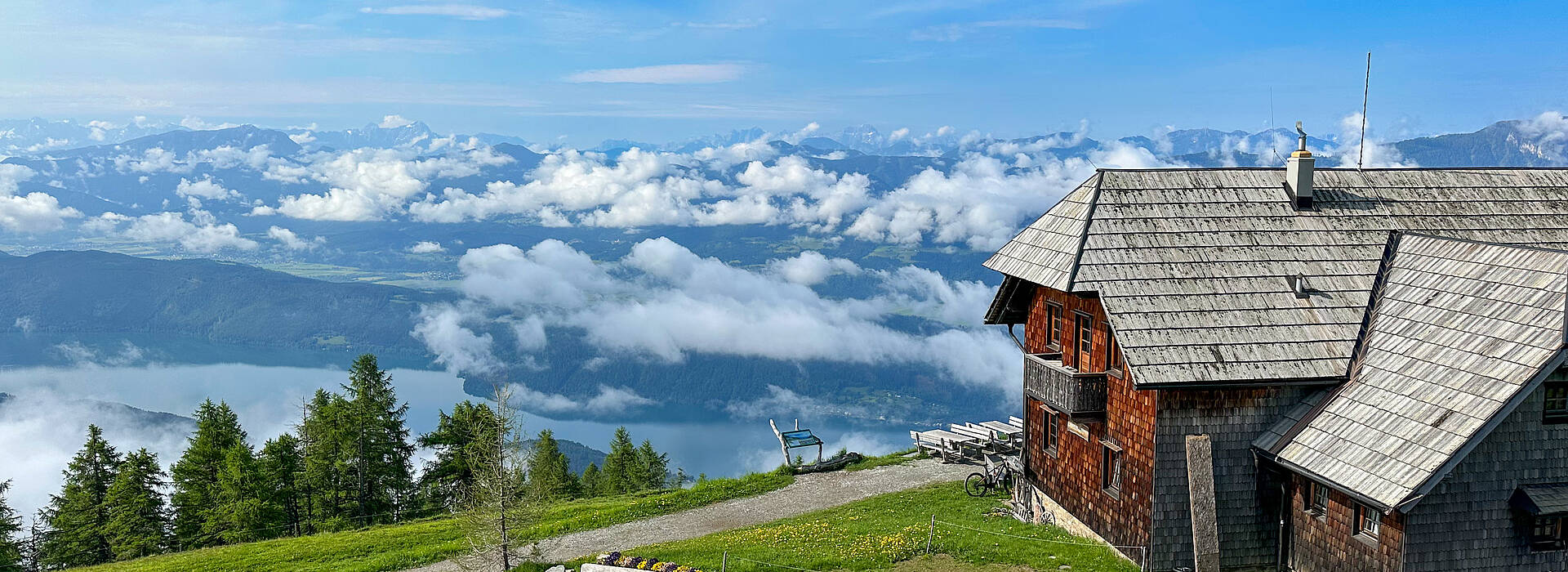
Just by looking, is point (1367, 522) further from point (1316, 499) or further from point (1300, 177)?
point (1300, 177)

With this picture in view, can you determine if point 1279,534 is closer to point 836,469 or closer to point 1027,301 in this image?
point 1027,301

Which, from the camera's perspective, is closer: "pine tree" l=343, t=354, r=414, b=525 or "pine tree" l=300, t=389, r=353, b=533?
"pine tree" l=300, t=389, r=353, b=533

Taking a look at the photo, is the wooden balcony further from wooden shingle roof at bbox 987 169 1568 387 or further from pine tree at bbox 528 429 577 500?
pine tree at bbox 528 429 577 500

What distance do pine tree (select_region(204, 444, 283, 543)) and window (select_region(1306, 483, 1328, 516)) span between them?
47.3 m

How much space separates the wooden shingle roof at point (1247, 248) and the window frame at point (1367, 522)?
3.05 meters

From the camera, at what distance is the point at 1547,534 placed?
17.7 meters

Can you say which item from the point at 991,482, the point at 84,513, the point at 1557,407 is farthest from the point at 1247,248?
the point at 84,513

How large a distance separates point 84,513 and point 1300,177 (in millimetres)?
57965

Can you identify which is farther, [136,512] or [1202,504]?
[136,512]

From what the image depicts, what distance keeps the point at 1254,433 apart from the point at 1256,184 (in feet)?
24.5

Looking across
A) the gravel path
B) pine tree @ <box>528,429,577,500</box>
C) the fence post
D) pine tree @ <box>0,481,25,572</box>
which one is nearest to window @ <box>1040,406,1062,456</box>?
the fence post

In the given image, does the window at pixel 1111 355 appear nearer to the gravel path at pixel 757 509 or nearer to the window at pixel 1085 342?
the window at pixel 1085 342

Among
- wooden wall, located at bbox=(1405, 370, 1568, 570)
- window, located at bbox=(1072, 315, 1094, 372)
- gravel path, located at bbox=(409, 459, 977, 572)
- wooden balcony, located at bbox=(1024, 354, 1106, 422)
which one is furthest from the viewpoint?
gravel path, located at bbox=(409, 459, 977, 572)

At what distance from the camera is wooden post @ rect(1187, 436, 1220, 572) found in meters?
19.9
